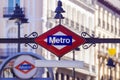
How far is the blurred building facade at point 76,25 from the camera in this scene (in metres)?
65.8

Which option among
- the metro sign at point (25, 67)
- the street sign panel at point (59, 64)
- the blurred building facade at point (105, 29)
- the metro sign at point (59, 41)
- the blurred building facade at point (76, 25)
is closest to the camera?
the street sign panel at point (59, 64)

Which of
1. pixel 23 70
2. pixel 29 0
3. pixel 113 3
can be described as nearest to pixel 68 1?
pixel 29 0

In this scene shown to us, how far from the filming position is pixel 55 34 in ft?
57.0

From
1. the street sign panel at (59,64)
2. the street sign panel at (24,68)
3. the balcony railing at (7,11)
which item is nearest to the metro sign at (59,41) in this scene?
the street sign panel at (59,64)

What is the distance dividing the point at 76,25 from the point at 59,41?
5573 centimetres

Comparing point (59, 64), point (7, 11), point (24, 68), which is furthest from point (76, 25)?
point (59, 64)

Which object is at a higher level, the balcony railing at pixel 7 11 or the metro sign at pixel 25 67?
the balcony railing at pixel 7 11

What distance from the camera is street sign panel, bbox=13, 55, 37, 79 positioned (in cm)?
1827

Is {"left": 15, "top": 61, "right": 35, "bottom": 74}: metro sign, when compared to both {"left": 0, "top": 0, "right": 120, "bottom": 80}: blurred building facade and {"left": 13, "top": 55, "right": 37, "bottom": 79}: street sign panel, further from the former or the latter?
{"left": 0, "top": 0, "right": 120, "bottom": 80}: blurred building facade

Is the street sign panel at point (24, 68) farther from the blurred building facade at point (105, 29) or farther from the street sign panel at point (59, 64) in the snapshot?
the blurred building facade at point (105, 29)

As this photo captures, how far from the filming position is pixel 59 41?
17297 mm

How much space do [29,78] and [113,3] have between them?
74453mm

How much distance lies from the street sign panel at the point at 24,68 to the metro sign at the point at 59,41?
2.85 ft

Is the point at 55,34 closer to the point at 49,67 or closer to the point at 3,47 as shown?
the point at 49,67
